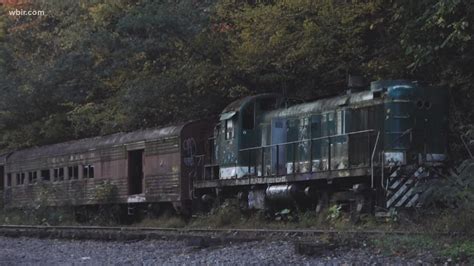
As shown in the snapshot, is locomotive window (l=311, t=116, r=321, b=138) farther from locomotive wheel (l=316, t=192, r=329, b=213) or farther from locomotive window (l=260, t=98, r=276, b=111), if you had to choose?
locomotive window (l=260, t=98, r=276, b=111)

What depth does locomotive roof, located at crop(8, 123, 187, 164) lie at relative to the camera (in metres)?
19.1

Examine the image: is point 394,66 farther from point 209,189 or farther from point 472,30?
point 209,189

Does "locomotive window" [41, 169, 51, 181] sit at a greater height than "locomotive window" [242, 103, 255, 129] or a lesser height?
lesser

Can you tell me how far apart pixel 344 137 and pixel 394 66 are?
11.7 feet

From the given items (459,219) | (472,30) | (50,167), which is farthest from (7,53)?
(459,219)

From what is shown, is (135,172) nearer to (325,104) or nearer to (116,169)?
(116,169)

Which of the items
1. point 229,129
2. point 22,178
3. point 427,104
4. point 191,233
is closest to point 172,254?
point 191,233

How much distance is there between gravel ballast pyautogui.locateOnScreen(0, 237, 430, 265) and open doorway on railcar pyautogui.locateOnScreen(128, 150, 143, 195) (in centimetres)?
676

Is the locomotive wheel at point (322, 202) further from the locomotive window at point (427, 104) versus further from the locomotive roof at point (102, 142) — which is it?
the locomotive roof at point (102, 142)

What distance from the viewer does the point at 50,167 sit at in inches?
946

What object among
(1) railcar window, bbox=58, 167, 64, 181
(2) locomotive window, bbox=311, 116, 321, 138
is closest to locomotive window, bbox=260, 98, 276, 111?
(2) locomotive window, bbox=311, 116, 321, 138

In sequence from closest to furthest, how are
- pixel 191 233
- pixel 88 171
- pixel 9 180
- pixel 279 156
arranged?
pixel 191 233, pixel 279 156, pixel 88 171, pixel 9 180

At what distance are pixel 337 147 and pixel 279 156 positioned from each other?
201 cm

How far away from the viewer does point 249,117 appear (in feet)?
56.3
